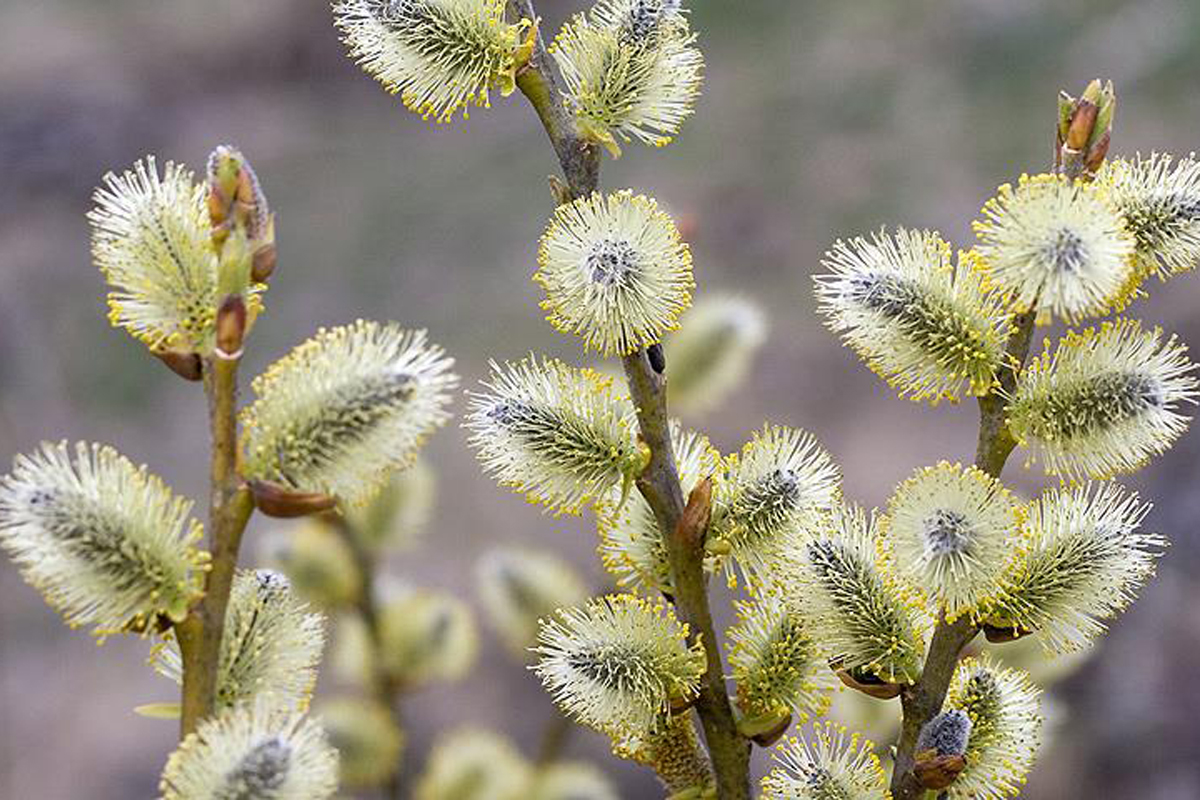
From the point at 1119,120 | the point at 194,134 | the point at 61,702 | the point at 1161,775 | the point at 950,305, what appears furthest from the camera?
the point at 194,134

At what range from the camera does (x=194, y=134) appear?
586 cm

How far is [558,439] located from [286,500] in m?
0.21

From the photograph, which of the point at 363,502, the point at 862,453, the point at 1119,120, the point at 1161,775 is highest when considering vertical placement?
the point at 1119,120

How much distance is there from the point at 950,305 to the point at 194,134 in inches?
212

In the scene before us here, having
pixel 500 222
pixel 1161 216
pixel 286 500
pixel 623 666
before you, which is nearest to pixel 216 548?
pixel 286 500

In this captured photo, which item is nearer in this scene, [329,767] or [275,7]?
[329,767]

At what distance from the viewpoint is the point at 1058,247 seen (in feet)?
2.93

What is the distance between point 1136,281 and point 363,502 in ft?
1.84

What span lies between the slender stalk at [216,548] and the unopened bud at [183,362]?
0.04 meters

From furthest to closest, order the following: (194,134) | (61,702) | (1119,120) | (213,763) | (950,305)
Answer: (194,134) < (1119,120) < (61,702) < (950,305) < (213,763)

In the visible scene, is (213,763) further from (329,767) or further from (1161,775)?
(1161,775)

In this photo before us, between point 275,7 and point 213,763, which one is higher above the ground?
point 275,7

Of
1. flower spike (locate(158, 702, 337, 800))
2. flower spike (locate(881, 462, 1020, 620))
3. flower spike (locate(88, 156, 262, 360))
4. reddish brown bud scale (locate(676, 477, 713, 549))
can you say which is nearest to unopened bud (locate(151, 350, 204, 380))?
flower spike (locate(88, 156, 262, 360))

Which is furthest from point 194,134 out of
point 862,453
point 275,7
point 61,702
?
A: point 862,453
